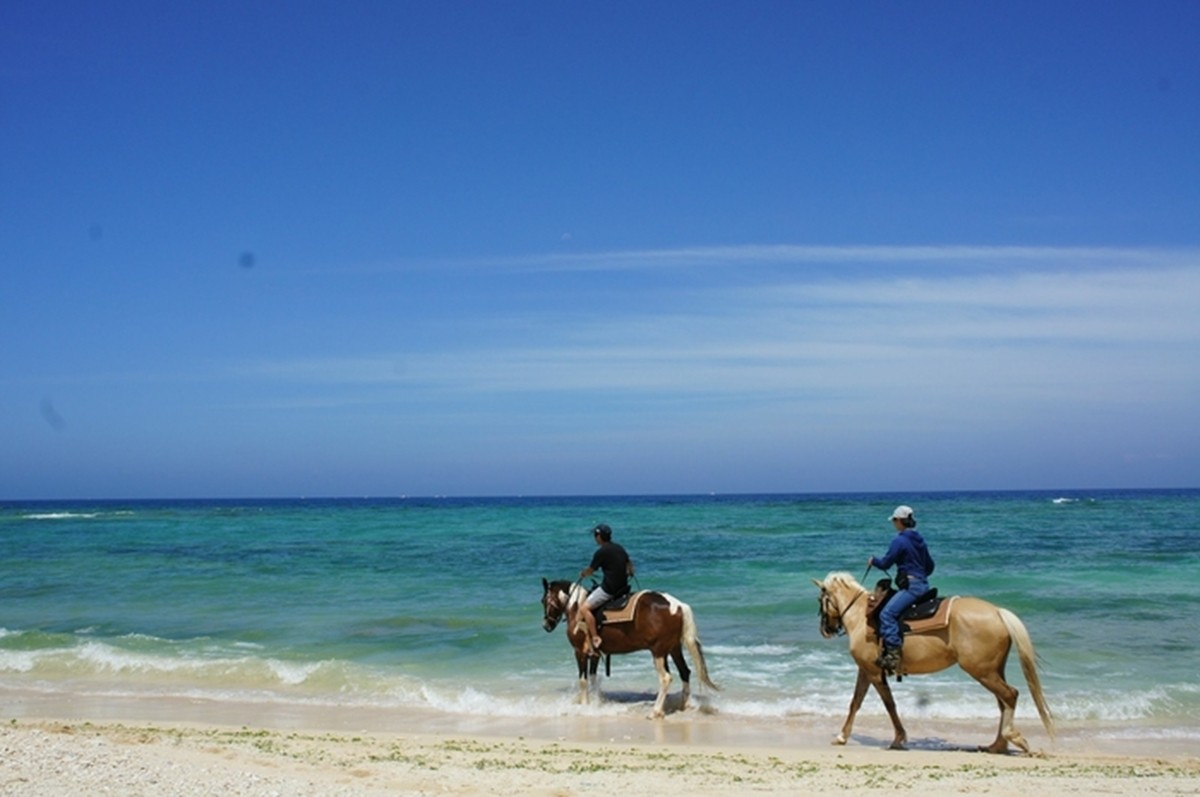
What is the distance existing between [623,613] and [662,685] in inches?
36.6

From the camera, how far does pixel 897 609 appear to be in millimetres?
9914

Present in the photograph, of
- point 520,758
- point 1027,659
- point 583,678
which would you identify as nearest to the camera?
point 520,758

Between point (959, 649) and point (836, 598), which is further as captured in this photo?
point (836, 598)

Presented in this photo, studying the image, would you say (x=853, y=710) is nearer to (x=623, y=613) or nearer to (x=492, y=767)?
(x=623, y=613)

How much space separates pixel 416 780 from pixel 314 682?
20.6 feet

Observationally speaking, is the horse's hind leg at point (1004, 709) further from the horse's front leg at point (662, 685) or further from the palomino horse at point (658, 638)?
the horse's front leg at point (662, 685)

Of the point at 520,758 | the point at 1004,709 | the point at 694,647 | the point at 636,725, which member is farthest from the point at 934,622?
the point at 520,758

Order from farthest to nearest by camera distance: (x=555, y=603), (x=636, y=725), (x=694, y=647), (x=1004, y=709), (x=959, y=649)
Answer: (x=555, y=603) < (x=694, y=647) < (x=636, y=725) < (x=959, y=649) < (x=1004, y=709)

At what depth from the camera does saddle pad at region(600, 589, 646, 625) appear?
12.2m

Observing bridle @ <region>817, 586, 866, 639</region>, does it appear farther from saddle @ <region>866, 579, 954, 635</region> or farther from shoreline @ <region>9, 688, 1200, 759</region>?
shoreline @ <region>9, 688, 1200, 759</region>

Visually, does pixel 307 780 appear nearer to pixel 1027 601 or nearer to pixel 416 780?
pixel 416 780

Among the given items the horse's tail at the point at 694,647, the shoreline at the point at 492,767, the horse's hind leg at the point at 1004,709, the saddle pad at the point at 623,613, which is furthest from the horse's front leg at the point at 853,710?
the saddle pad at the point at 623,613

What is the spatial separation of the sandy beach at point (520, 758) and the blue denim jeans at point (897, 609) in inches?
39.9

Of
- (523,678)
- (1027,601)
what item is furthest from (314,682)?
(1027,601)
